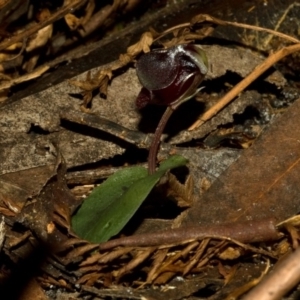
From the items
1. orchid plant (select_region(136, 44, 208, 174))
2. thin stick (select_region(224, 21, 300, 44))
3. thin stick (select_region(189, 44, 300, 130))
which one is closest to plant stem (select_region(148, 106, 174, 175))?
orchid plant (select_region(136, 44, 208, 174))

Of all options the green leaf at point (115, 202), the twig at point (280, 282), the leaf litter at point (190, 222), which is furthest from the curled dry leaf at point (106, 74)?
the twig at point (280, 282)

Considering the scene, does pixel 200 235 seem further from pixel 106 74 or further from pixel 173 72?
pixel 106 74

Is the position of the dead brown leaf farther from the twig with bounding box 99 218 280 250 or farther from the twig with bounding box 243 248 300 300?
the twig with bounding box 243 248 300 300

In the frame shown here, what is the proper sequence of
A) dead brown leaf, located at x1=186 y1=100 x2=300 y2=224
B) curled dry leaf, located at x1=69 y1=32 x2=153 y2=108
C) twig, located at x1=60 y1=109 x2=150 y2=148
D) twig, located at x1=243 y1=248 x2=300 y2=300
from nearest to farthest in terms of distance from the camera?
twig, located at x1=243 y1=248 x2=300 y2=300 < dead brown leaf, located at x1=186 y1=100 x2=300 y2=224 < twig, located at x1=60 y1=109 x2=150 y2=148 < curled dry leaf, located at x1=69 y1=32 x2=153 y2=108

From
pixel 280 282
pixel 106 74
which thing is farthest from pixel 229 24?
pixel 280 282

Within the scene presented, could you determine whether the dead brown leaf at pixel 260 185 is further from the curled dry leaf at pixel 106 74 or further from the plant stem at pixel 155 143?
the curled dry leaf at pixel 106 74

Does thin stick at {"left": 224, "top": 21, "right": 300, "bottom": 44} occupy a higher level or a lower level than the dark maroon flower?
higher
